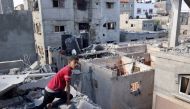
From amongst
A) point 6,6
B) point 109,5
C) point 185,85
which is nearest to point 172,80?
point 185,85

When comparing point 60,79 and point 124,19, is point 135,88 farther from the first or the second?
point 124,19

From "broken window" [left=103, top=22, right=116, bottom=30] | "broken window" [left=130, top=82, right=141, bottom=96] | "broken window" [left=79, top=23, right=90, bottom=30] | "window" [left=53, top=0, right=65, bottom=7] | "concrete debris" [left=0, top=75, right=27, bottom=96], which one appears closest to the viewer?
"concrete debris" [left=0, top=75, right=27, bottom=96]

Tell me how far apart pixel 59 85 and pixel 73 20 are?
21.2 meters

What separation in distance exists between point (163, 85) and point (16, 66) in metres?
7.26

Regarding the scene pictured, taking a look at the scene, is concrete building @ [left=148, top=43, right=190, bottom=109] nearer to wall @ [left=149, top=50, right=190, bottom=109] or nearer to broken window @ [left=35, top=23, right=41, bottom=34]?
wall @ [left=149, top=50, right=190, bottom=109]

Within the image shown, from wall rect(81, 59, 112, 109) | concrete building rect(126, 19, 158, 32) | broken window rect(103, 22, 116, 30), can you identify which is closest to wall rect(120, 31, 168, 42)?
broken window rect(103, 22, 116, 30)

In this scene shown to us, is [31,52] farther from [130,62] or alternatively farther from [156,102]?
[156,102]

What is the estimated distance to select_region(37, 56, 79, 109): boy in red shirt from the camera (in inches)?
225

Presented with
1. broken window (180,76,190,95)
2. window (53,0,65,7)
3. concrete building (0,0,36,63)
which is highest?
window (53,0,65,7)

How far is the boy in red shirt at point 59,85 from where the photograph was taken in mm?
5711

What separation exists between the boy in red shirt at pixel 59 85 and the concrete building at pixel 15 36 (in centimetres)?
1016

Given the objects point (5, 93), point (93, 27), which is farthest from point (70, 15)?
point (5, 93)

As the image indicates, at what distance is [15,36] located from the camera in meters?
15.2

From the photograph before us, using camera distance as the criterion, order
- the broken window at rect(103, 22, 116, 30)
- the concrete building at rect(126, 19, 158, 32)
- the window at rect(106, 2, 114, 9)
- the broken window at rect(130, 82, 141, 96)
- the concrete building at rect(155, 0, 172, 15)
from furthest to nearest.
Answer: the concrete building at rect(155, 0, 172, 15) → the concrete building at rect(126, 19, 158, 32) → the broken window at rect(103, 22, 116, 30) → the window at rect(106, 2, 114, 9) → the broken window at rect(130, 82, 141, 96)
